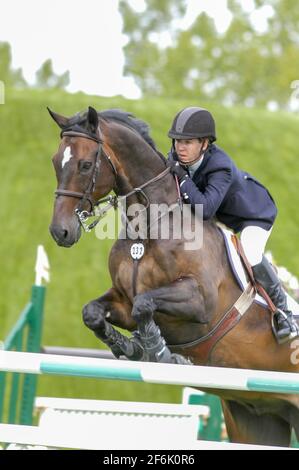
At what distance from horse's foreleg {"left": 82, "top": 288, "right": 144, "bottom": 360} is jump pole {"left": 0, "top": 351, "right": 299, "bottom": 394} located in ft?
2.23

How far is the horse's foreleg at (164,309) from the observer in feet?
13.6

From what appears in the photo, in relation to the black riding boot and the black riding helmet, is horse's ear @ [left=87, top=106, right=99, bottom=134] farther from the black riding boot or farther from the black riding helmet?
the black riding boot

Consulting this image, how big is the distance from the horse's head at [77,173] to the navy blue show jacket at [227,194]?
1.54ft

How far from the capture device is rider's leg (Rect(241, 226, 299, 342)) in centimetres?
465

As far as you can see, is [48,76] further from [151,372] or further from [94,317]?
[151,372]

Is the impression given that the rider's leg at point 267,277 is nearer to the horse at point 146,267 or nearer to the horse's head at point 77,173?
the horse at point 146,267

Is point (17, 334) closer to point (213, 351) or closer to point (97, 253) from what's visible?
point (213, 351)

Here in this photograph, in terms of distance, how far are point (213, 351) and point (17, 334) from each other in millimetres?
1948

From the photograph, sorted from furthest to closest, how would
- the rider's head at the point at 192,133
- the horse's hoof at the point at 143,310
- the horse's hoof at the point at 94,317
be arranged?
the rider's head at the point at 192,133 < the horse's hoof at the point at 94,317 < the horse's hoof at the point at 143,310

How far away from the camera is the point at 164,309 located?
13.9 feet

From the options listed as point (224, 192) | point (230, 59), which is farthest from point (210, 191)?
point (230, 59)

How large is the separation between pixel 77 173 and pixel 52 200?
6.08m

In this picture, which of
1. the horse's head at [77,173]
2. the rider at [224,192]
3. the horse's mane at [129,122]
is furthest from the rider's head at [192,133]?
the horse's head at [77,173]

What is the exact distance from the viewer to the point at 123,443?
3.81m
